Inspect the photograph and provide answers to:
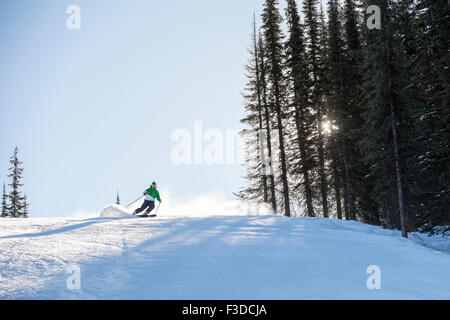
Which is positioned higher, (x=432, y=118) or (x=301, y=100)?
(x=301, y=100)

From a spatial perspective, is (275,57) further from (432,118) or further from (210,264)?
(210,264)

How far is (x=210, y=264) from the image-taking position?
5.63 meters

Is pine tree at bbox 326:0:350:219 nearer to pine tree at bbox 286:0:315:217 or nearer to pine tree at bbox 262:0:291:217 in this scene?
pine tree at bbox 286:0:315:217

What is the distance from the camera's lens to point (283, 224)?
9.95 m

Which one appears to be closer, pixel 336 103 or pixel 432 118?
pixel 432 118

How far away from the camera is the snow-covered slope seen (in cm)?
450

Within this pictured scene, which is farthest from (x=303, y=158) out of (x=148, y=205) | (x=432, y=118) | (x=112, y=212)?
(x=112, y=212)

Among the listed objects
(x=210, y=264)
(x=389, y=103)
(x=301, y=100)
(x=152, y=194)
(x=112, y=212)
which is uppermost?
(x=301, y=100)

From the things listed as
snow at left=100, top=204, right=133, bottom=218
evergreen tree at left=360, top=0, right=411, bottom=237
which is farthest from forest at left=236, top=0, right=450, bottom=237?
snow at left=100, top=204, right=133, bottom=218

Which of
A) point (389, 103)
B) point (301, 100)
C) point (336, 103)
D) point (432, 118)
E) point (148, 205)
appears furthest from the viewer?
point (301, 100)

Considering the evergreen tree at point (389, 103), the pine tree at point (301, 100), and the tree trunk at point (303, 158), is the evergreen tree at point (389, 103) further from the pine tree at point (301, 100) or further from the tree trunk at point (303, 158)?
the pine tree at point (301, 100)
